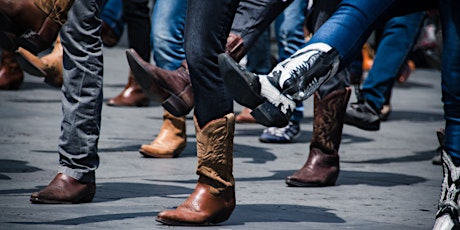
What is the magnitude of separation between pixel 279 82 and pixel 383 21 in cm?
55

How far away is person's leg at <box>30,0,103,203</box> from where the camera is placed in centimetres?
404

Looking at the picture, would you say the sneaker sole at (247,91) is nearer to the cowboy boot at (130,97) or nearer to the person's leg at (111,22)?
the person's leg at (111,22)

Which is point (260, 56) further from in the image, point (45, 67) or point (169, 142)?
point (45, 67)

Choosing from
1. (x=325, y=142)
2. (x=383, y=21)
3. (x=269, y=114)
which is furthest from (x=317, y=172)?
(x=269, y=114)

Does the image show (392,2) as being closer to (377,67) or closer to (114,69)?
(377,67)

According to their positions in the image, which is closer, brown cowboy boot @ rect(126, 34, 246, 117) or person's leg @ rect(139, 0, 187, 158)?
brown cowboy boot @ rect(126, 34, 246, 117)

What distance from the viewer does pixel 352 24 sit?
11.2ft

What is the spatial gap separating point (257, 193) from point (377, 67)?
217 centimetres

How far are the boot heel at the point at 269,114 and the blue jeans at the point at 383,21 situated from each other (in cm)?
31

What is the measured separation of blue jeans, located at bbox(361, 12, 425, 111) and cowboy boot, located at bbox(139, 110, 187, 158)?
4.32 ft

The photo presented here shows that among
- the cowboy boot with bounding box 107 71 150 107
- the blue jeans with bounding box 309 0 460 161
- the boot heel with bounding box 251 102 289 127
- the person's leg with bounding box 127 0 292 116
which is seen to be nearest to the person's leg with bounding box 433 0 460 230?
the blue jeans with bounding box 309 0 460 161

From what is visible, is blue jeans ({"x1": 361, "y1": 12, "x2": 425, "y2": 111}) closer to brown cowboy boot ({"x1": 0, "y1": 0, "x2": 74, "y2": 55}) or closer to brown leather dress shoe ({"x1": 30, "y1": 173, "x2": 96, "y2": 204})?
brown leather dress shoe ({"x1": 30, "y1": 173, "x2": 96, "y2": 204})

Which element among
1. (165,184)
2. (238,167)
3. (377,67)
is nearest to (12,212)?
(165,184)

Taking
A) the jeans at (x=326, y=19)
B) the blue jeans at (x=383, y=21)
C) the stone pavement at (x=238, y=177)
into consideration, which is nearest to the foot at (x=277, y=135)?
the stone pavement at (x=238, y=177)
